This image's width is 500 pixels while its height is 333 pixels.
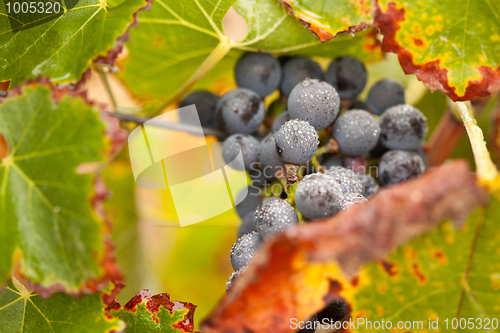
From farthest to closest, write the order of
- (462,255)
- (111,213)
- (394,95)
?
→ 1. (111,213)
2. (394,95)
3. (462,255)

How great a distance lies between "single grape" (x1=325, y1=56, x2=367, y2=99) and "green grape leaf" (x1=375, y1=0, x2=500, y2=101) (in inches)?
3.3

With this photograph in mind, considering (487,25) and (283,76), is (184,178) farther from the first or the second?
(487,25)

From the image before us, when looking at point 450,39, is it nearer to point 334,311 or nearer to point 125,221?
point 334,311

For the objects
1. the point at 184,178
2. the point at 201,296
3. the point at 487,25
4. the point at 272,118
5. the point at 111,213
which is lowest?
the point at 201,296

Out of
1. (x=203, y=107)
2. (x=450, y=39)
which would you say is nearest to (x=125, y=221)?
(x=203, y=107)

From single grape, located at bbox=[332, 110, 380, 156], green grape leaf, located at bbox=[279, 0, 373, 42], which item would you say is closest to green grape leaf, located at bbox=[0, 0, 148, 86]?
green grape leaf, located at bbox=[279, 0, 373, 42]

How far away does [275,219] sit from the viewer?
16.7 inches

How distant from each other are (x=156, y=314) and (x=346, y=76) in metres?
0.45

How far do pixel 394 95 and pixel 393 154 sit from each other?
12 cm

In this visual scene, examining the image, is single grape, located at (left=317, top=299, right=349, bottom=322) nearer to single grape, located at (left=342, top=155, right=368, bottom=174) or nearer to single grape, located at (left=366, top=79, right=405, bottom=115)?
single grape, located at (left=342, top=155, right=368, bottom=174)

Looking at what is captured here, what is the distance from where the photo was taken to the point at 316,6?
1.72ft

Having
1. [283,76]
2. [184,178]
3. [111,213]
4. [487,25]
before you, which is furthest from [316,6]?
[111,213]

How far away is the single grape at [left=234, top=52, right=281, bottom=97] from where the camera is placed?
594mm

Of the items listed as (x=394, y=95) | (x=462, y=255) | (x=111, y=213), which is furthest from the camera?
(x=111, y=213)
